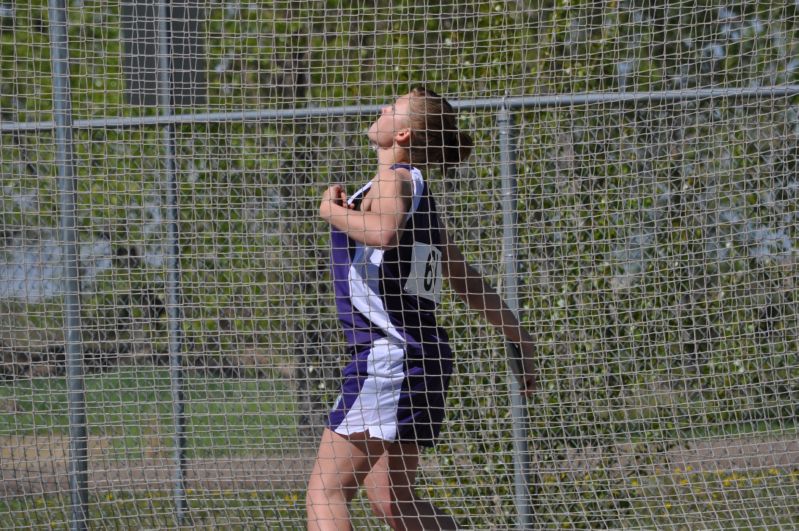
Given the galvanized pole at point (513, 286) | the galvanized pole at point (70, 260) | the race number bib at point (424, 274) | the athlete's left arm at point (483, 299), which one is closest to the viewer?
the race number bib at point (424, 274)

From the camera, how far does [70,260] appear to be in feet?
14.3

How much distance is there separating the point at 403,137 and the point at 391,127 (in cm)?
6

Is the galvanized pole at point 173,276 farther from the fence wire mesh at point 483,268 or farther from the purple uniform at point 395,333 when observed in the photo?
the purple uniform at point 395,333

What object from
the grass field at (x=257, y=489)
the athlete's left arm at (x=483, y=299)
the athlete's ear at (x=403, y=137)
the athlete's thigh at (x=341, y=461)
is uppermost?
the athlete's ear at (x=403, y=137)

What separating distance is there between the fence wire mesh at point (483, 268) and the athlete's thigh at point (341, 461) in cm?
92

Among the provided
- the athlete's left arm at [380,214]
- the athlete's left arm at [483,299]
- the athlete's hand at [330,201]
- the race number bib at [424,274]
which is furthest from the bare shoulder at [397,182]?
the athlete's left arm at [483,299]

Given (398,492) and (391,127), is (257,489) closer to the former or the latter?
(398,492)

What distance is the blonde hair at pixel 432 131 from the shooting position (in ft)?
11.1

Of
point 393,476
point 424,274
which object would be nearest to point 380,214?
point 424,274

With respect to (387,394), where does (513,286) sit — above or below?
above

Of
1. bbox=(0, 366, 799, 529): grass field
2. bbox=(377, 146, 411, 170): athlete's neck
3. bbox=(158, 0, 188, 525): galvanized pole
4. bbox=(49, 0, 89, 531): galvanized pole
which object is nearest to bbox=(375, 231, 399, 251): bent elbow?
bbox=(377, 146, 411, 170): athlete's neck

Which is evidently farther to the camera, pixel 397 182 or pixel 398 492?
pixel 398 492

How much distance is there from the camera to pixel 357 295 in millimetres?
3346

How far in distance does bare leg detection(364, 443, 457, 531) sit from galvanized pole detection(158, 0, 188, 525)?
127 cm
